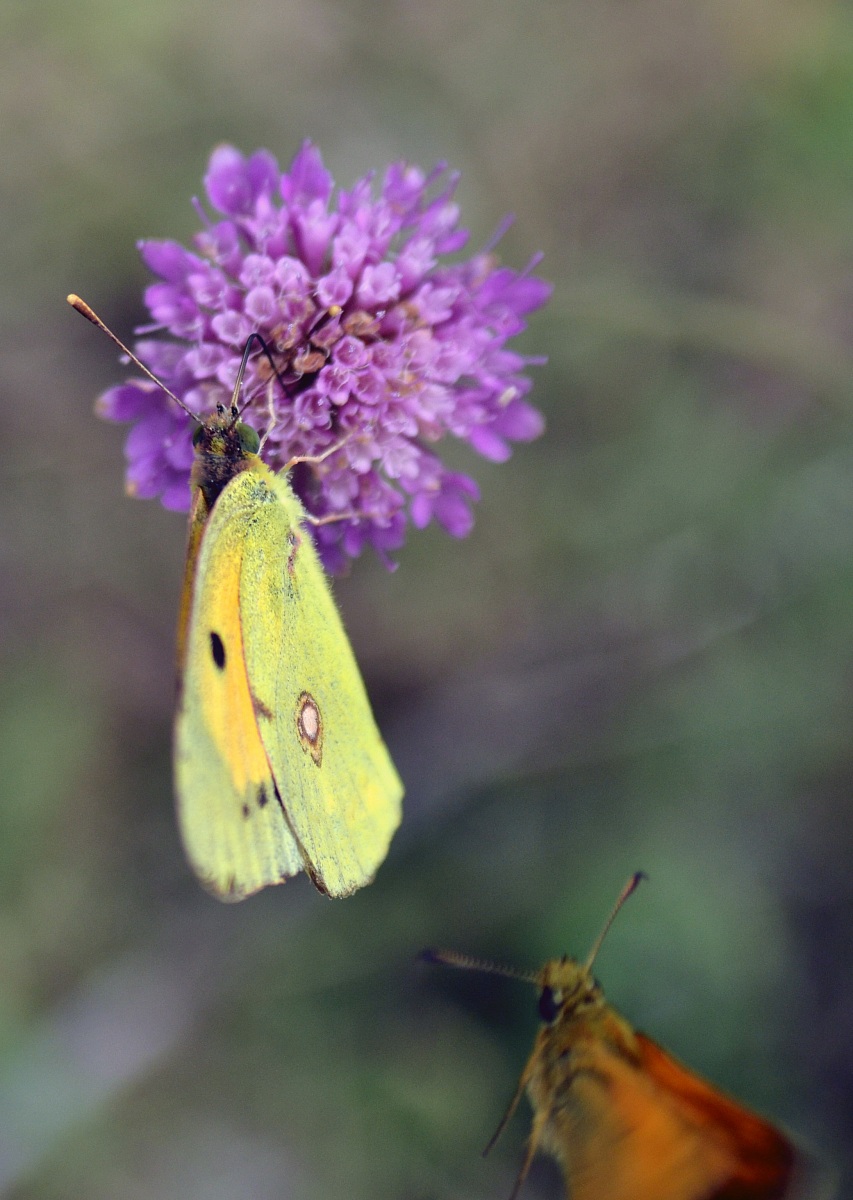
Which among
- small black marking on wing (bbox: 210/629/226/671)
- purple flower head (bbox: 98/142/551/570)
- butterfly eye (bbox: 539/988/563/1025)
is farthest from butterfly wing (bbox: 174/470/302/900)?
butterfly eye (bbox: 539/988/563/1025)

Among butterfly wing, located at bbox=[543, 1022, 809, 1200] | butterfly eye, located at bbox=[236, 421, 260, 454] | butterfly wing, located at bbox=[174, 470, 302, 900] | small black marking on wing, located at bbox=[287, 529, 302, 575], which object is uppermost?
butterfly eye, located at bbox=[236, 421, 260, 454]

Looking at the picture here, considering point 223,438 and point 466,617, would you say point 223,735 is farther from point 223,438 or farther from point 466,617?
point 466,617

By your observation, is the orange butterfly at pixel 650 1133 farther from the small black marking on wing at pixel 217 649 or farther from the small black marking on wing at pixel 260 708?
the small black marking on wing at pixel 217 649

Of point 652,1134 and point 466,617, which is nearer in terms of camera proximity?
point 652,1134

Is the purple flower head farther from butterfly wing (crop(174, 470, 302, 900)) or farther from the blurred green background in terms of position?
the blurred green background

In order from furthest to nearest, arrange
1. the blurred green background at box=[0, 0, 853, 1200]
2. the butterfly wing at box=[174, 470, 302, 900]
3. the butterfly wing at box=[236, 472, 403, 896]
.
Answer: the blurred green background at box=[0, 0, 853, 1200], the butterfly wing at box=[236, 472, 403, 896], the butterfly wing at box=[174, 470, 302, 900]

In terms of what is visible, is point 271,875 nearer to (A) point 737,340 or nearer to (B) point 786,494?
(A) point 737,340

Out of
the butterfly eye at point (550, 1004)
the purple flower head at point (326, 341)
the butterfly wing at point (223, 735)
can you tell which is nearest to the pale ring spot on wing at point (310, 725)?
the butterfly wing at point (223, 735)

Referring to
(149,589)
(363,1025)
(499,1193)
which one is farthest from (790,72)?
(499,1193)

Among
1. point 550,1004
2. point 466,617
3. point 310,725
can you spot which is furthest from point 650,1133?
point 466,617
